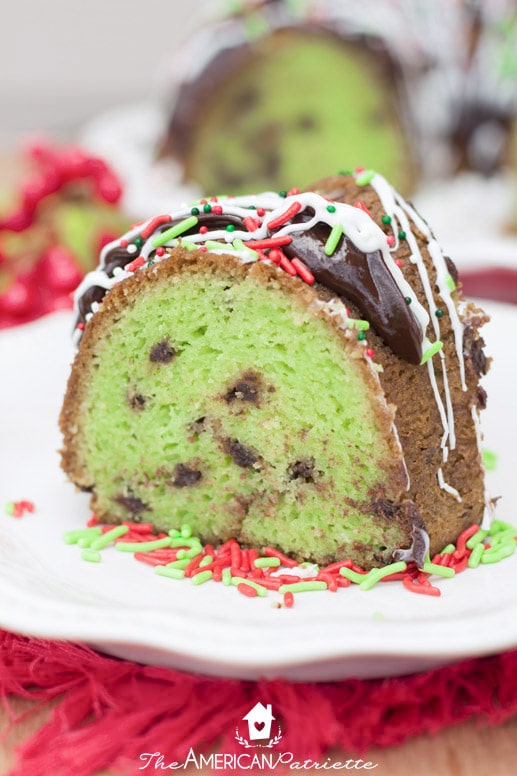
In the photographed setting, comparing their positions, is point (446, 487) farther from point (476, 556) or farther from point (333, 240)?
point (333, 240)

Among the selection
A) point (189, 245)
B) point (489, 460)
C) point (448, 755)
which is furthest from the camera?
point (489, 460)

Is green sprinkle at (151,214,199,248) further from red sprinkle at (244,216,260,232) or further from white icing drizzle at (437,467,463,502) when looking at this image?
white icing drizzle at (437,467,463,502)

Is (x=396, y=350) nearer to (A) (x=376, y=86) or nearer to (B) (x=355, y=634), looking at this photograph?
(B) (x=355, y=634)

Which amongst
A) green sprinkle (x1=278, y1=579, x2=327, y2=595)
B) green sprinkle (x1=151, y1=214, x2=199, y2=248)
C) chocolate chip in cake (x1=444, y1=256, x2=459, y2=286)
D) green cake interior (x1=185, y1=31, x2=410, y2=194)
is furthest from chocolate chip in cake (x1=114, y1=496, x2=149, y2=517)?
green cake interior (x1=185, y1=31, x2=410, y2=194)

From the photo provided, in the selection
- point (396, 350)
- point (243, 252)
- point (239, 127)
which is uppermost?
point (239, 127)

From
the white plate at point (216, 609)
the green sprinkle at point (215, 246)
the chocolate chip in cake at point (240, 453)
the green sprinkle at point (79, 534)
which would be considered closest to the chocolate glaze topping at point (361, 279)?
the green sprinkle at point (215, 246)

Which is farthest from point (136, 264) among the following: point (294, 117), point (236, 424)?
point (294, 117)

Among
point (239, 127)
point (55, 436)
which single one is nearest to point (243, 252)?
point (55, 436)
